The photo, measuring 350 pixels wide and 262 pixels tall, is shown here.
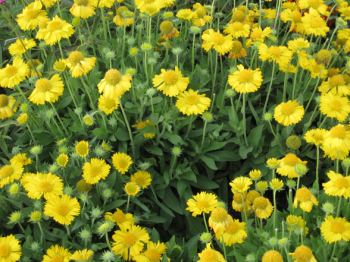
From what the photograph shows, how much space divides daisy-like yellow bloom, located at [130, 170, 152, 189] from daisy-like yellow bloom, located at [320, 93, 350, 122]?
1.02 meters

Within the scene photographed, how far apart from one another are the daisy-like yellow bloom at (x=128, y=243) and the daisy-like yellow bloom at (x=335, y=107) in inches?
46.2

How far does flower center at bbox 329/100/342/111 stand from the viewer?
1960 mm

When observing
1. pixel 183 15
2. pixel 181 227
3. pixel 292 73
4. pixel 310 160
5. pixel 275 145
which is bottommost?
pixel 181 227

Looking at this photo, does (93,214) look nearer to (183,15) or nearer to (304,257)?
(304,257)

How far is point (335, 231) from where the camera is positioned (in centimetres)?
144

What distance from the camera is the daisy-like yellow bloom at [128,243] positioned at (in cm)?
166

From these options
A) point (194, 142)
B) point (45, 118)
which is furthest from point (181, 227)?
point (45, 118)

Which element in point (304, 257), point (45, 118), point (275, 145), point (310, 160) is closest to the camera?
point (304, 257)

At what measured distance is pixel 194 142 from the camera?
2131 millimetres

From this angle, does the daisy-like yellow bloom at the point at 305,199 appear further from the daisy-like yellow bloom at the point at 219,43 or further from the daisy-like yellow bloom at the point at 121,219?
the daisy-like yellow bloom at the point at 219,43

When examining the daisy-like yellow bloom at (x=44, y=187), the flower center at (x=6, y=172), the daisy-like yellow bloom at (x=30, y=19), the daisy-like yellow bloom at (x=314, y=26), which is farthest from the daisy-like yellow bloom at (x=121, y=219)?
the daisy-like yellow bloom at (x=314, y=26)

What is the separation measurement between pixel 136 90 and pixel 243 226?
3.38ft

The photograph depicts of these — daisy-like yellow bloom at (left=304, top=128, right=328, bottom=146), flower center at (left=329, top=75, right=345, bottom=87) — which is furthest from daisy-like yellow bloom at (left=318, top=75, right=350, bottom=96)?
daisy-like yellow bloom at (left=304, top=128, right=328, bottom=146)

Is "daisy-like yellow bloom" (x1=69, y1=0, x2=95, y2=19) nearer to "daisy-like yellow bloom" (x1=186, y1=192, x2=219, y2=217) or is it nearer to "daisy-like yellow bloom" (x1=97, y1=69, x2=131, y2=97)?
"daisy-like yellow bloom" (x1=97, y1=69, x2=131, y2=97)
